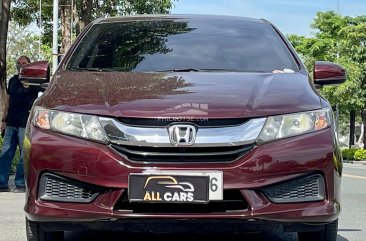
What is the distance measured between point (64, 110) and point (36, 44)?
52.6m

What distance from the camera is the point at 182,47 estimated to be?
507 cm

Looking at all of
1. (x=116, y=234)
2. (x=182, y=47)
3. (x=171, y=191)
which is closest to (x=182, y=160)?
(x=171, y=191)

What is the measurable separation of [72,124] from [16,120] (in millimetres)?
5029

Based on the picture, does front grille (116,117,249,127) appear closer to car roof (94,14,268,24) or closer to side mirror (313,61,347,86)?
side mirror (313,61,347,86)

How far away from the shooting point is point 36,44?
55.1 metres

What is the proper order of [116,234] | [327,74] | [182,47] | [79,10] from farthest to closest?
[79,10]
[116,234]
[182,47]
[327,74]

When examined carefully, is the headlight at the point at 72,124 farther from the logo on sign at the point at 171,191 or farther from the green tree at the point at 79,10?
the green tree at the point at 79,10

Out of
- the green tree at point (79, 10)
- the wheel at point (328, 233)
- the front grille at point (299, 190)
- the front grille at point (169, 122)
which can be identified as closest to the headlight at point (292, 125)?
the front grille at point (169, 122)

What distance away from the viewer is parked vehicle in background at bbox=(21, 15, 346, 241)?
12.2 ft

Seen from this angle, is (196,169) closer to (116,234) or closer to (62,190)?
(62,190)

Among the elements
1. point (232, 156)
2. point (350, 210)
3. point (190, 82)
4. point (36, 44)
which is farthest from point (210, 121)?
point (36, 44)

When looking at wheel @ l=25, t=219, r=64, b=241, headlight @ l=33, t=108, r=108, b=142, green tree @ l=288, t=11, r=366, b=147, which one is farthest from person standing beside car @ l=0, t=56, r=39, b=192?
green tree @ l=288, t=11, r=366, b=147

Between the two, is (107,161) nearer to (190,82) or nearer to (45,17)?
(190,82)

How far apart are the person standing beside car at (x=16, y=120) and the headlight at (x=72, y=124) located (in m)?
4.69
